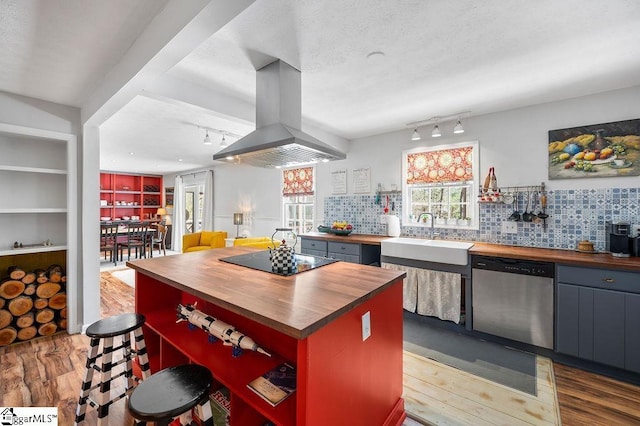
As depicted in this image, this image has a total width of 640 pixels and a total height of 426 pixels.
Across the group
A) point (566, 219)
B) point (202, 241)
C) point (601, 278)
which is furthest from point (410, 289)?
point (202, 241)

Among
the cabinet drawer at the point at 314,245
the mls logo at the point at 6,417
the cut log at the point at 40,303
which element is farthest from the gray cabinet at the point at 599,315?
the cut log at the point at 40,303

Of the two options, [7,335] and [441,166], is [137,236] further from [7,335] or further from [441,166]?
[441,166]

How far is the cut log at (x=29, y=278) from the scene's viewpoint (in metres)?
2.69

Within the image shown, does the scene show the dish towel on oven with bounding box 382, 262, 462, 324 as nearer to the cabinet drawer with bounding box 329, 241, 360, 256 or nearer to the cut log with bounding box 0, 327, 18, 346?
the cabinet drawer with bounding box 329, 241, 360, 256

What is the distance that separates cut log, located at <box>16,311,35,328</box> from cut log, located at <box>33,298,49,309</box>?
0.27 feet

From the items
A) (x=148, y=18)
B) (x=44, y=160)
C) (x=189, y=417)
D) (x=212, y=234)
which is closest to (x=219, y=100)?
(x=148, y=18)

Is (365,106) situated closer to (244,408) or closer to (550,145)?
(550,145)

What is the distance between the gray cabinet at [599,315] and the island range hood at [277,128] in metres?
2.15

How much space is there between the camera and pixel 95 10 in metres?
1.45

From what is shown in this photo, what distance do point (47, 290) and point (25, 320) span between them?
296mm

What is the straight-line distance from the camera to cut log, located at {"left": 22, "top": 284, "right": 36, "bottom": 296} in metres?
2.70

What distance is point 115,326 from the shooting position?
155cm

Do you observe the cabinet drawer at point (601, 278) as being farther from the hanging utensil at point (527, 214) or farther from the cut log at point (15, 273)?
the cut log at point (15, 273)

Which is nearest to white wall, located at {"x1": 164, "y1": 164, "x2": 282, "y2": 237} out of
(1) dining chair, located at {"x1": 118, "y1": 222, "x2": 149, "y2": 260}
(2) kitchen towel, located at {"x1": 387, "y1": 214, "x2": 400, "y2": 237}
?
(1) dining chair, located at {"x1": 118, "y1": 222, "x2": 149, "y2": 260}
